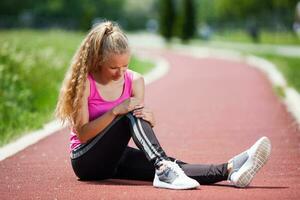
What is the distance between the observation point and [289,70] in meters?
24.4

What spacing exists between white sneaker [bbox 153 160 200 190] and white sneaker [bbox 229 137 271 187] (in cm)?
31

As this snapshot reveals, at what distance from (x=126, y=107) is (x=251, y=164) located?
1.06 m

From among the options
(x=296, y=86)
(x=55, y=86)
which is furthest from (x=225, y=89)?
(x=55, y=86)

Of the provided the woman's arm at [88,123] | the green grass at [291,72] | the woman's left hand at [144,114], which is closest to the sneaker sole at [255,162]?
the woman's left hand at [144,114]

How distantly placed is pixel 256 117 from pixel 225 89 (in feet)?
21.7

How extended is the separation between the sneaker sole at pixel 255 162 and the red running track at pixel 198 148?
83 mm

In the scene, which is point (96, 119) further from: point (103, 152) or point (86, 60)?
point (86, 60)

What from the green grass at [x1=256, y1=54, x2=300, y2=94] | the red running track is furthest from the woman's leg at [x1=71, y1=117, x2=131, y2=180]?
the green grass at [x1=256, y1=54, x2=300, y2=94]

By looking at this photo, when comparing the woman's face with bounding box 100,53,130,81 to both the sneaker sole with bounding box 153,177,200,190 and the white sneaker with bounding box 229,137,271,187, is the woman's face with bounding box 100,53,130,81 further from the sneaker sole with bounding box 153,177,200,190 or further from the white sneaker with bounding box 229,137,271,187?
the white sneaker with bounding box 229,137,271,187

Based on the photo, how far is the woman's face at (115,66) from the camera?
7.17m

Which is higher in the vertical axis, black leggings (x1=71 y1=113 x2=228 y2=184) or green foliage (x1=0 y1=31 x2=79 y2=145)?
black leggings (x1=71 y1=113 x2=228 y2=184)

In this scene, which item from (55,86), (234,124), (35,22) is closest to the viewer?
(234,124)

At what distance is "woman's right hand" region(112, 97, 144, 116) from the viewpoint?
7141 millimetres

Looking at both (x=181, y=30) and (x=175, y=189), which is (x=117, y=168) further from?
(x=181, y=30)
